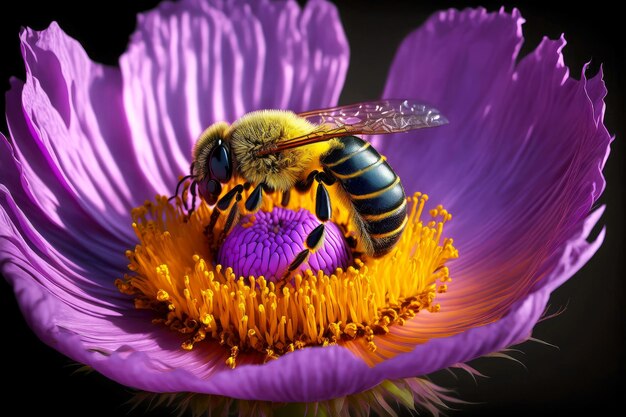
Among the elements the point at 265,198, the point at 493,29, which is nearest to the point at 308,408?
the point at 265,198

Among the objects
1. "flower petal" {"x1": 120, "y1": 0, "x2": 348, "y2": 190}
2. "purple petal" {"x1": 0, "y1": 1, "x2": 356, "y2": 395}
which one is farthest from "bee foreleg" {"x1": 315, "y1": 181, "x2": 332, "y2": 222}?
"flower petal" {"x1": 120, "y1": 0, "x2": 348, "y2": 190}

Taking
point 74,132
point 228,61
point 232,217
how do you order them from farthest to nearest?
point 228,61 < point 74,132 < point 232,217

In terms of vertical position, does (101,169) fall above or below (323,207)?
above

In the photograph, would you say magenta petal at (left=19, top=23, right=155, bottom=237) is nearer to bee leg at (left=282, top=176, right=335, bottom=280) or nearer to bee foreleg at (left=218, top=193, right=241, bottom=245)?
bee foreleg at (left=218, top=193, right=241, bottom=245)

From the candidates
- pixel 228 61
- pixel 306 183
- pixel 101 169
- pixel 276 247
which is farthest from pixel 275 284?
pixel 228 61

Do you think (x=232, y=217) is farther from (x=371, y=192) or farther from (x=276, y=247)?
(x=371, y=192)

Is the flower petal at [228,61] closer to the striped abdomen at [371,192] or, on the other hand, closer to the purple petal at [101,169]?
the purple petal at [101,169]
